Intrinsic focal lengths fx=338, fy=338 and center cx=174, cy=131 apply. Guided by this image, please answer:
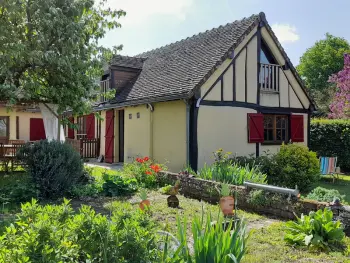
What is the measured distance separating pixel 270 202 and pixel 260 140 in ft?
21.6

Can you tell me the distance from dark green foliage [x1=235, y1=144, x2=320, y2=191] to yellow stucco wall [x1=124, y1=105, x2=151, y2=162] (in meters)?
4.91

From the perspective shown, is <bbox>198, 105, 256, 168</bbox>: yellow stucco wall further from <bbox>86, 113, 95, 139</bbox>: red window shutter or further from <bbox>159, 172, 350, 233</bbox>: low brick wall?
<bbox>86, 113, 95, 139</bbox>: red window shutter

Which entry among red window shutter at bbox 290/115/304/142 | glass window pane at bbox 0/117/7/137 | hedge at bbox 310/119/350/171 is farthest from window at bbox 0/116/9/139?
hedge at bbox 310/119/350/171

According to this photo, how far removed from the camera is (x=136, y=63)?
16.3 m

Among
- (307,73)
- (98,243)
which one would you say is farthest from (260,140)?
(307,73)

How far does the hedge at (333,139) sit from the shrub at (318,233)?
37.4ft

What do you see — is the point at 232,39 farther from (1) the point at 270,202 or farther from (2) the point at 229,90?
(1) the point at 270,202

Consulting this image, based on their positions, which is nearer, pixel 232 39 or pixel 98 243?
pixel 98 243

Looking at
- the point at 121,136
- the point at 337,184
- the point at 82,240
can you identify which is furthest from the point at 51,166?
the point at 337,184

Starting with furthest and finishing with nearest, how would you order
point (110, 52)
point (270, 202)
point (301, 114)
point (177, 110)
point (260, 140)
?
point (301, 114) → point (260, 140) → point (177, 110) → point (110, 52) → point (270, 202)

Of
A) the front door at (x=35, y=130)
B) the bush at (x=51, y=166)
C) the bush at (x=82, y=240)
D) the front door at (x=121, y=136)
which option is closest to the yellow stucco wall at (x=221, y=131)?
the bush at (x=51, y=166)

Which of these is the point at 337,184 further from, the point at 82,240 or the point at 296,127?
the point at 82,240

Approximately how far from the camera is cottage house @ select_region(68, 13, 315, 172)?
36.9ft

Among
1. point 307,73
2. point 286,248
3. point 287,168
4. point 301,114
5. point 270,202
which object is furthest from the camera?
point 307,73
